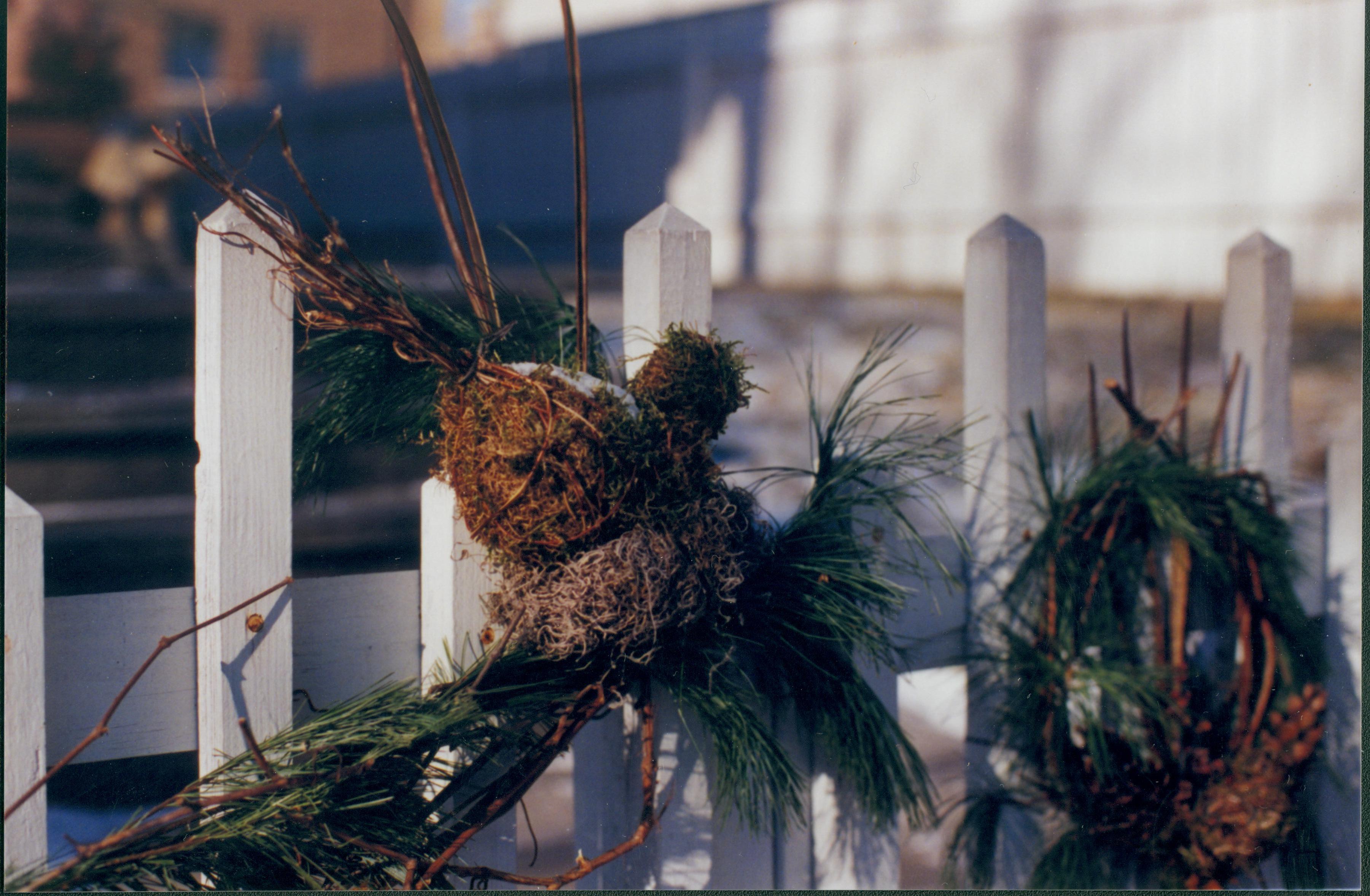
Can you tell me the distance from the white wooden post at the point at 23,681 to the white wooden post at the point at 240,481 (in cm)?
10

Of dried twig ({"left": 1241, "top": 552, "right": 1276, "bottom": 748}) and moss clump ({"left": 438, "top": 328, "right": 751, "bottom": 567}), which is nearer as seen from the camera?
moss clump ({"left": 438, "top": 328, "right": 751, "bottom": 567})

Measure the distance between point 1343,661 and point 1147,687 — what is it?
0.51 m

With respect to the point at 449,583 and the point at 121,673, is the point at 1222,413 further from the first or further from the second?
the point at 121,673

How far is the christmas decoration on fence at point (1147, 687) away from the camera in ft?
3.37

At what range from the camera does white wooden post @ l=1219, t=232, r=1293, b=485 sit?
1.26 metres

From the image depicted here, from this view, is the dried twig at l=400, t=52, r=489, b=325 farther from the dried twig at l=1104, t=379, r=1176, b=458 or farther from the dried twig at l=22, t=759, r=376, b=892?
the dried twig at l=1104, t=379, r=1176, b=458

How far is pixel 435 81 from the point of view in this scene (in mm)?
1442

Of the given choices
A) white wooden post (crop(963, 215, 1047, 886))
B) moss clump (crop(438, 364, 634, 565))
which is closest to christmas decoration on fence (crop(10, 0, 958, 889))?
moss clump (crop(438, 364, 634, 565))

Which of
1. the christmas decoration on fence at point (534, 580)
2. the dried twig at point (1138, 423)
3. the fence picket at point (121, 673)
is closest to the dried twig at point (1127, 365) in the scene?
the dried twig at point (1138, 423)

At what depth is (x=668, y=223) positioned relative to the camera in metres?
0.86

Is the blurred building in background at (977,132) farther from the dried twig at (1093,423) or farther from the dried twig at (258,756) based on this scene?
the dried twig at (258,756)

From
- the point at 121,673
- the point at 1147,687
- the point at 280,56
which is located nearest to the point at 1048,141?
the point at 1147,687

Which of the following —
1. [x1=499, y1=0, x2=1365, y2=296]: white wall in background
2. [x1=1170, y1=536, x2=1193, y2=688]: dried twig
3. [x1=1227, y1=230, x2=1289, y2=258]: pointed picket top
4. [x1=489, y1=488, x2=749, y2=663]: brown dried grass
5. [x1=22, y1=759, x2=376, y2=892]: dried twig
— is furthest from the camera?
[x1=499, y1=0, x2=1365, y2=296]: white wall in background

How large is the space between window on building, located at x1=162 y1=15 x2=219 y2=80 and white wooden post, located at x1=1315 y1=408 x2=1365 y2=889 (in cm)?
152
